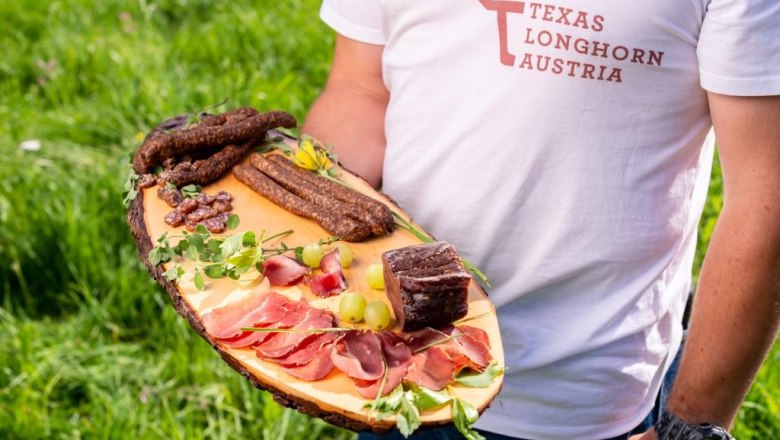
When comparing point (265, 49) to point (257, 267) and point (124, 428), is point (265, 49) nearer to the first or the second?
point (124, 428)

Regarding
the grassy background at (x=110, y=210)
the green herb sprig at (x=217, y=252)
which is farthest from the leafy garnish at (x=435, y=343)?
the grassy background at (x=110, y=210)

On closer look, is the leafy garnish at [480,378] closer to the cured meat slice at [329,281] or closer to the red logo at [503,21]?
the cured meat slice at [329,281]

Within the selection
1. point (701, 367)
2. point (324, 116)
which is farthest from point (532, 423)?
point (324, 116)

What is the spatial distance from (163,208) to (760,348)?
1188 millimetres

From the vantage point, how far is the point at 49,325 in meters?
3.63

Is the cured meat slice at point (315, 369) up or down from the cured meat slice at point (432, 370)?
down

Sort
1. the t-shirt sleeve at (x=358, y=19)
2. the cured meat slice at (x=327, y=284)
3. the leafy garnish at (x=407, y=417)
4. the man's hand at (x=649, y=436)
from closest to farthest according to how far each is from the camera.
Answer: the leafy garnish at (x=407, y=417) → the cured meat slice at (x=327, y=284) → the man's hand at (x=649, y=436) → the t-shirt sleeve at (x=358, y=19)

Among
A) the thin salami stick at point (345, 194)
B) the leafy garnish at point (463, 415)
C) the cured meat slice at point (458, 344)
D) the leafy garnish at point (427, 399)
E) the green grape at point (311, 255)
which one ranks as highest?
the thin salami stick at point (345, 194)

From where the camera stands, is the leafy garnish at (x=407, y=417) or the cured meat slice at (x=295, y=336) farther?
the cured meat slice at (x=295, y=336)

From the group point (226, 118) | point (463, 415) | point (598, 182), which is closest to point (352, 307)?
point (463, 415)

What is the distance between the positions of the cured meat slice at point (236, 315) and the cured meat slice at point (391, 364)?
0.22m

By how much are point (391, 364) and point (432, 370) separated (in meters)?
0.07

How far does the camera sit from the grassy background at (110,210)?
317 centimetres

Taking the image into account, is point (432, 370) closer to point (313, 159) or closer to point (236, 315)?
point (236, 315)
